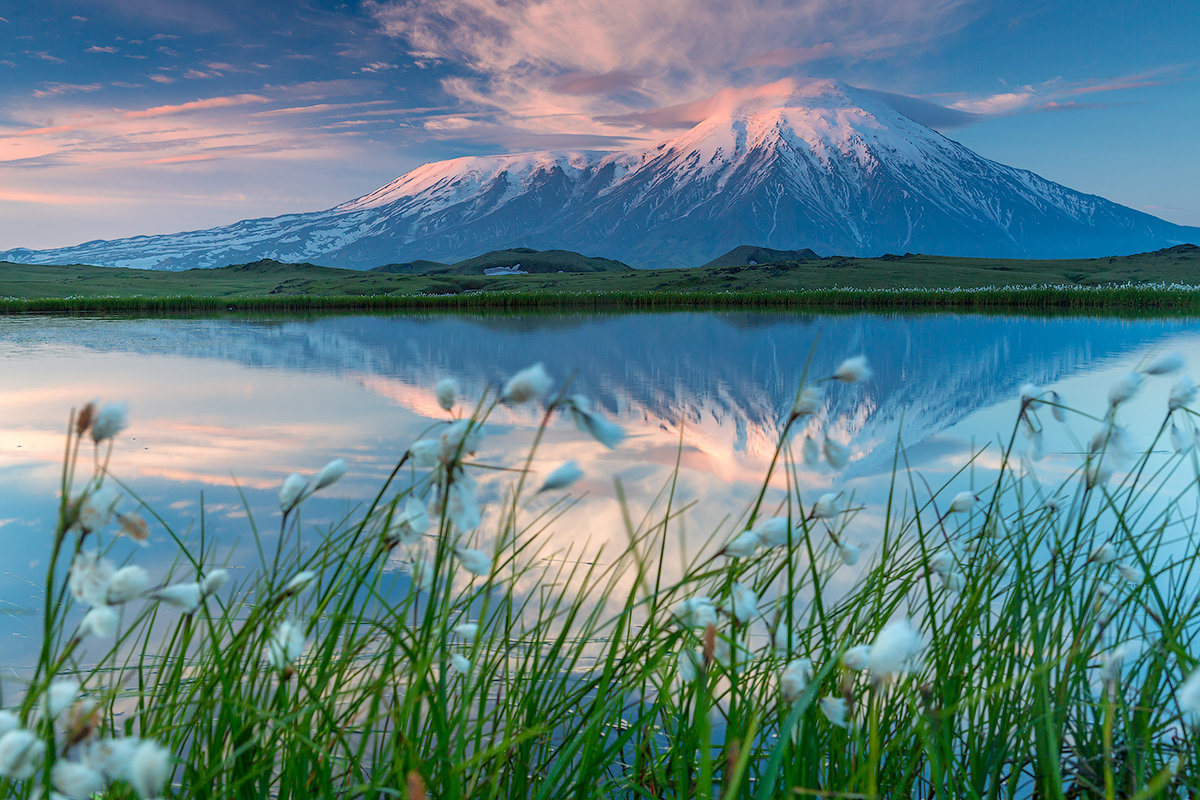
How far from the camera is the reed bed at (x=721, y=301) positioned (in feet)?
102

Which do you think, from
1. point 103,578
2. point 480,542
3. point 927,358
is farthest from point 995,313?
point 103,578

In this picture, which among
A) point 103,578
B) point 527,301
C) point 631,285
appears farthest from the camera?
point 631,285

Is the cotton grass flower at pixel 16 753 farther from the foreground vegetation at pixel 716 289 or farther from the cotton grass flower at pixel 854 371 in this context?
the foreground vegetation at pixel 716 289

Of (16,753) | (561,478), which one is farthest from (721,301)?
(16,753)

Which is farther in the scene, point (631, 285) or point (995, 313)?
point (631, 285)

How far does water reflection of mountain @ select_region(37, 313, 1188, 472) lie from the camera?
372 inches

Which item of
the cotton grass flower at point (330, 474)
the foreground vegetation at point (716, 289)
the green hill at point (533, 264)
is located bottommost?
the cotton grass flower at point (330, 474)

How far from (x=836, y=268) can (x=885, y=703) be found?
5620 cm

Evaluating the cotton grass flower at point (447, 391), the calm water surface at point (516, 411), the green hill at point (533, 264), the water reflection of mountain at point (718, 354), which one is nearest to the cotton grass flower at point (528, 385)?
the calm water surface at point (516, 411)

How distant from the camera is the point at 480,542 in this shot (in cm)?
370

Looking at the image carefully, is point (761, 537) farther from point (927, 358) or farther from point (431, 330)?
point (431, 330)

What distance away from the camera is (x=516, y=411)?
8.85m

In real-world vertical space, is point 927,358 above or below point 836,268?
below

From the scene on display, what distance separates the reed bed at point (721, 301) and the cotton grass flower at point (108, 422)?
3428 cm
